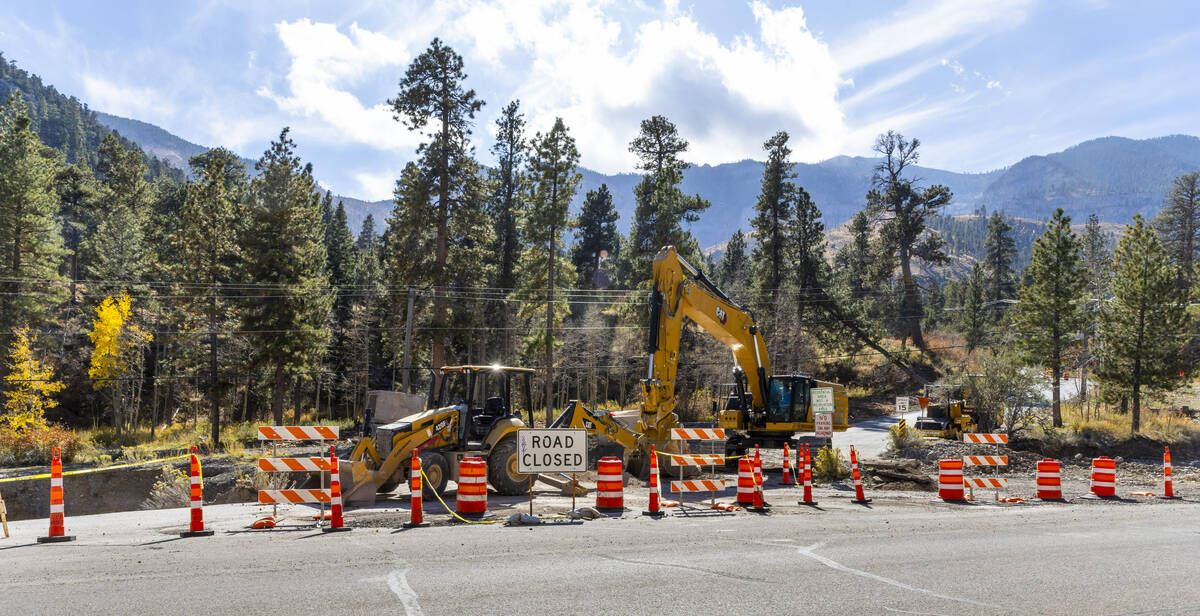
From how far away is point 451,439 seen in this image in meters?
16.1

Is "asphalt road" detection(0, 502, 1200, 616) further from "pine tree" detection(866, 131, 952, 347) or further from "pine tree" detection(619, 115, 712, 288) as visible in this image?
"pine tree" detection(866, 131, 952, 347)

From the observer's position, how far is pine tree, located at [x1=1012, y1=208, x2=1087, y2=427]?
116ft

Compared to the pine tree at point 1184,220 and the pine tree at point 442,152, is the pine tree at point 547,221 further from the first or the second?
the pine tree at point 1184,220

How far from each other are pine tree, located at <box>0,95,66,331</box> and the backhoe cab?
33433 millimetres

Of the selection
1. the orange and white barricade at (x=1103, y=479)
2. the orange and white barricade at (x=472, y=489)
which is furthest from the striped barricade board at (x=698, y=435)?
the orange and white barricade at (x=1103, y=479)

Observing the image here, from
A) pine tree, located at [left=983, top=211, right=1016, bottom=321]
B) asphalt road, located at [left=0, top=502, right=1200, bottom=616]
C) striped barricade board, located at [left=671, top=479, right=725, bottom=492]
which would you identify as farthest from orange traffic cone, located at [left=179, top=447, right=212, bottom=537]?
pine tree, located at [left=983, top=211, right=1016, bottom=321]

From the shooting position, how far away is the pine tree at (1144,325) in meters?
33.2

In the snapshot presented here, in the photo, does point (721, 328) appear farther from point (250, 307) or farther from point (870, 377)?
point (870, 377)

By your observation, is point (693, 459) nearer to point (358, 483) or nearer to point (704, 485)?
point (704, 485)

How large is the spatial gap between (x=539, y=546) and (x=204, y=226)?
37643mm

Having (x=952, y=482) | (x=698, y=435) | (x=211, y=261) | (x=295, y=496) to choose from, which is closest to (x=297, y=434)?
(x=295, y=496)

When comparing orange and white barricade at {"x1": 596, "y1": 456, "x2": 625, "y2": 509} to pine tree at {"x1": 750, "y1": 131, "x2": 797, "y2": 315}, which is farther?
pine tree at {"x1": 750, "y1": 131, "x2": 797, "y2": 315}

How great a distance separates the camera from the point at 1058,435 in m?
30.7

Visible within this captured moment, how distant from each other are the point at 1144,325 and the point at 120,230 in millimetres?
65386
